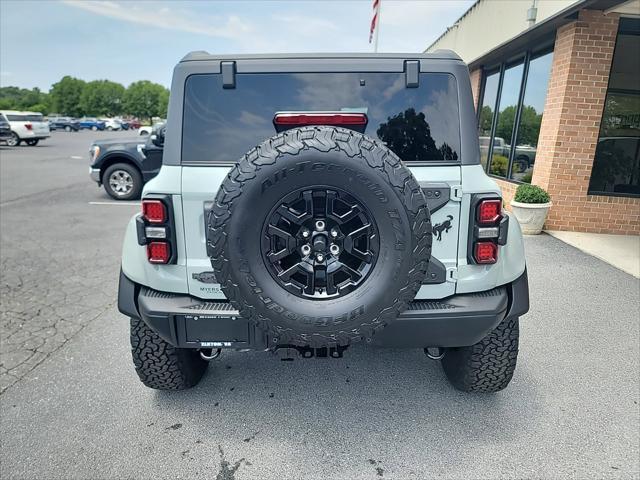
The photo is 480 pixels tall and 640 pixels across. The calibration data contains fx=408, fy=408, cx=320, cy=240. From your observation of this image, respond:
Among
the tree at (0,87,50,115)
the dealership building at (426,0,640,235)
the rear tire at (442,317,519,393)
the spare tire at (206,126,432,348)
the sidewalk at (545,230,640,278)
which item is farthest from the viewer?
the tree at (0,87,50,115)

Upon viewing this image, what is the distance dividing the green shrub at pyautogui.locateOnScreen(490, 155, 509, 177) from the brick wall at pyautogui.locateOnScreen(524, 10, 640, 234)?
2011 millimetres

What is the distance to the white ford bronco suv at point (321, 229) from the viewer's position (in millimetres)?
1818

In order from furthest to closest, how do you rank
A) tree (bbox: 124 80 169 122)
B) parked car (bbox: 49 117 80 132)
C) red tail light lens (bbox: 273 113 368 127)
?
1. tree (bbox: 124 80 169 122)
2. parked car (bbox: 49 117 80 132)
3. red tail light lens (bbox: 273 113 368 127)

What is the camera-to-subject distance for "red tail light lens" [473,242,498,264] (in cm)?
206

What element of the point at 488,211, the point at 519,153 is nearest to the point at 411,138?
the point at 488,211

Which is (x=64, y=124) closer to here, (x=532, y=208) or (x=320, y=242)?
(x=532, y=208)

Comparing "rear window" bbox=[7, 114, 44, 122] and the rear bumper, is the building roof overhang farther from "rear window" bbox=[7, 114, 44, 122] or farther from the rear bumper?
"rear window" bbox=[7, 114, 44, 122]

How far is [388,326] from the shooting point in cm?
201

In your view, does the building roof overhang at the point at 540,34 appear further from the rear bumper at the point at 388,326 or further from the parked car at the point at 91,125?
the parked car at the point at 91,125

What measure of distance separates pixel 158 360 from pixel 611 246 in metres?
6.61

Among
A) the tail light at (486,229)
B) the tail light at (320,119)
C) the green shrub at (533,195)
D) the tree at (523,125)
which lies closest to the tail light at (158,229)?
the tail light at (320,119)

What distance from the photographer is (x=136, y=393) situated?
2666mm

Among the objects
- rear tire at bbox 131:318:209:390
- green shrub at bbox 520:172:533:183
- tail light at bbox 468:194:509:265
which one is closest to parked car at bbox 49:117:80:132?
green shrub at bbox 520:172:533:183

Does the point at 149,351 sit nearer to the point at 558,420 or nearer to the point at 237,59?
the point at 237,59
